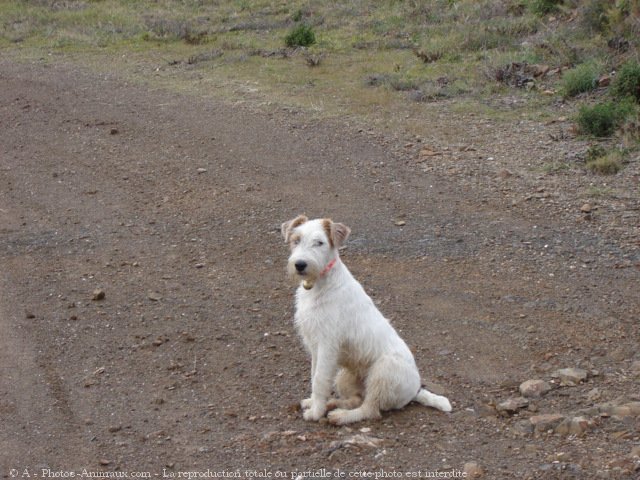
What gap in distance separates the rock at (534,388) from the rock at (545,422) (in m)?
0.40

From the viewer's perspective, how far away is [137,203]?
35.1 feet

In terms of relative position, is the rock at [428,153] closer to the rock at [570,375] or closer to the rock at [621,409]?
the rock at [570,375]

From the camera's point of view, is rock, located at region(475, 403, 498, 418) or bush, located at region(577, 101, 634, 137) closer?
rock, located at region(475, 403, 498, 418)

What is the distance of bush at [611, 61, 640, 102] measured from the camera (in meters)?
12.3

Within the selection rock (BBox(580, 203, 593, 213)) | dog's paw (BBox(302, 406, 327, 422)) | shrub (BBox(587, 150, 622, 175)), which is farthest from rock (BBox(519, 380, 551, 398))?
shrub (BBox(587, 150, 622, 175))

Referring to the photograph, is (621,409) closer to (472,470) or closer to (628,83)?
(472,470)

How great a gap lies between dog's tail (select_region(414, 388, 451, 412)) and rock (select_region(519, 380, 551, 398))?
595 mm

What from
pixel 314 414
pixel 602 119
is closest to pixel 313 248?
pixel 314 414

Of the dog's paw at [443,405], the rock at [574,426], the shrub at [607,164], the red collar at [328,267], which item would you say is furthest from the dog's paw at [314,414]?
the shrub at [607,164]

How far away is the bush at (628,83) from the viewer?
12.3 metres

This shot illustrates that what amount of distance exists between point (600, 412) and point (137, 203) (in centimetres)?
635

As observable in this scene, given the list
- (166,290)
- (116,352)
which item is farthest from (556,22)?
(116,352)

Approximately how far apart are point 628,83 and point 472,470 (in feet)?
28.0

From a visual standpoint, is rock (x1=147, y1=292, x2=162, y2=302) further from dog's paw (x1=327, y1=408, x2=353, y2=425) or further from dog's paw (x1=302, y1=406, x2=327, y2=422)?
dog's paw (x1=327, y1=408, x2=353, y2=425)
